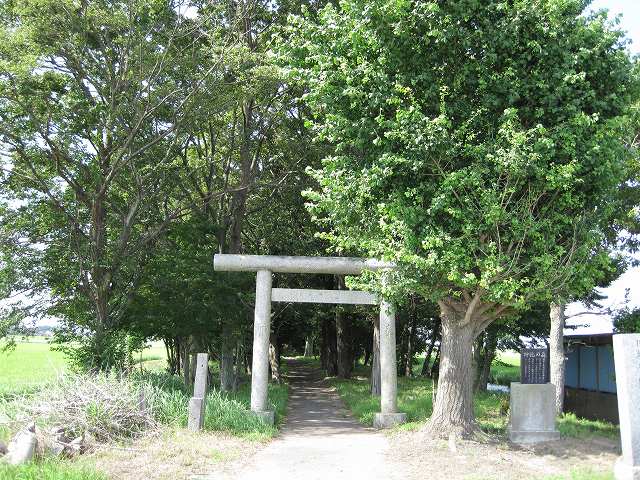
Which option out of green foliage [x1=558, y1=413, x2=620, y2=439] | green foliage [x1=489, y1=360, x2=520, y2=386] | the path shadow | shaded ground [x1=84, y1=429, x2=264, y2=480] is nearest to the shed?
green foliage [x1=558, y1=413, x2=620, y2=439]

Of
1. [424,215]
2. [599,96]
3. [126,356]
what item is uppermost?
[599,96]

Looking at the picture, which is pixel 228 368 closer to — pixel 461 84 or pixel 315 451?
pixel 315 451

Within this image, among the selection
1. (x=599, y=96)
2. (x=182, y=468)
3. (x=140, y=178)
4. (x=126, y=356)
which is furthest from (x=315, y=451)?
(x=140, y=178)

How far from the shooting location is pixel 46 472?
635 centimetres

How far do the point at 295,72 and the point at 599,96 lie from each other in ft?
17.4

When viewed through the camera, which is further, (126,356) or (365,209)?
(126,356)

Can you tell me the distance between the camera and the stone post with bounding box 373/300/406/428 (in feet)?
41.5

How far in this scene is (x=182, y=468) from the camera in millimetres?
7910

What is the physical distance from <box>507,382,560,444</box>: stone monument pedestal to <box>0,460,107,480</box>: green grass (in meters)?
7.33

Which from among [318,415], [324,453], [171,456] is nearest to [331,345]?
[318,415]

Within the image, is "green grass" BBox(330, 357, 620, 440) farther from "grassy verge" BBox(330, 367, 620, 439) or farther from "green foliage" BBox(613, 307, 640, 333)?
"green foliage" BBox(613, 307, 640, 333)

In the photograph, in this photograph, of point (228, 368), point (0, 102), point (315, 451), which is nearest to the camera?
point (315, 451)

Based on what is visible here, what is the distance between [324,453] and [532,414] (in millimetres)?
Result: 4041

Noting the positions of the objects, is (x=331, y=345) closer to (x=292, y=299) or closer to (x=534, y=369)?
(x=292, y=299)
